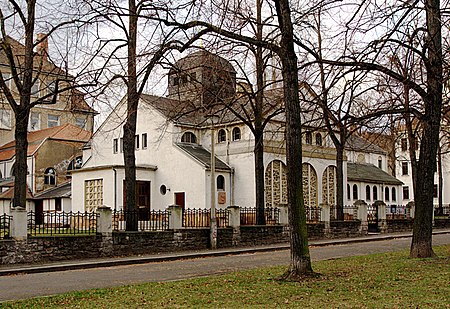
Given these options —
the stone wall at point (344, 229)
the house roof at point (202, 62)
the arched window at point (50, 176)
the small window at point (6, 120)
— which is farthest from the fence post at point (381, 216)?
the small window at point (6, 120)

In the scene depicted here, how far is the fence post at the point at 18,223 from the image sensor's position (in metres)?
20.2

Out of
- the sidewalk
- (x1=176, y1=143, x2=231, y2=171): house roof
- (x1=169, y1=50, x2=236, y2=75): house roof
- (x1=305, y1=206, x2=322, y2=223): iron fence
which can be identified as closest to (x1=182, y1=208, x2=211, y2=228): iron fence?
the sidewalk

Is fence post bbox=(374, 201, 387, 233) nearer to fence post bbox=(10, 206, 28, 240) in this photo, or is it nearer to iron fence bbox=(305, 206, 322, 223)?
iron fence bbox=(305, 206, 322, 223)

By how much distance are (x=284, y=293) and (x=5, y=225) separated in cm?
1257

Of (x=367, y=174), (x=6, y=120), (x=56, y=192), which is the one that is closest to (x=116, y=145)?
(x=56, y=192)

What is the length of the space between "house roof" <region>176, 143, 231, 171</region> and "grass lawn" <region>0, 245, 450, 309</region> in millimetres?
23394

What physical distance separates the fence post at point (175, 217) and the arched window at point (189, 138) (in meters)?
16.8

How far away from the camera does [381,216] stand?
37312 mm

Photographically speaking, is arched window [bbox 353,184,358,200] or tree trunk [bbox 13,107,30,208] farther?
arched window [bbox 353,184,358,200]

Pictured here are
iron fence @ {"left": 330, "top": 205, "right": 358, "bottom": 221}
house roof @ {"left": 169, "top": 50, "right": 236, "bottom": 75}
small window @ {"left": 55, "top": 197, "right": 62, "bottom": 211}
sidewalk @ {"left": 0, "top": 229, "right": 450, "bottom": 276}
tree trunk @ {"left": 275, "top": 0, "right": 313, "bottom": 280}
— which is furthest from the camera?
small window @ {"left": 55, "top": 197, "right": 62, "bottom": 211}

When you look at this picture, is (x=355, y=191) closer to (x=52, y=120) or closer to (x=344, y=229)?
(x=344, y=229)

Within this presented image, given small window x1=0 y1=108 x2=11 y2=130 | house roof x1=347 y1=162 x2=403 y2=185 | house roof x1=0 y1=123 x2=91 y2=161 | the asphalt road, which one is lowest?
the asphalt road

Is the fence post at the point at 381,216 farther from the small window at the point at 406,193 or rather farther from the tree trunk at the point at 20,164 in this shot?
the small window at the point at 406,193

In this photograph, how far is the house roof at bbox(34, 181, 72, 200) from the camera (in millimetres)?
45575
